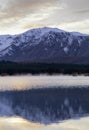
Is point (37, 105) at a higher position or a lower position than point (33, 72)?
higher

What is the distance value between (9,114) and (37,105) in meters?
4.11

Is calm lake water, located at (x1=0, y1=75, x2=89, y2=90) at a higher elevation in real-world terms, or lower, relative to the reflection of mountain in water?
lower

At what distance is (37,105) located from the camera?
31.8m

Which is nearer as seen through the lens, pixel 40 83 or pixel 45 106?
pixel 45 106

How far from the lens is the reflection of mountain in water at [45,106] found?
27.3 m

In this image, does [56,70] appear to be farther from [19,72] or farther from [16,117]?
[16,117]

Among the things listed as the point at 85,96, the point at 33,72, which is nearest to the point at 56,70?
the point at 33,72

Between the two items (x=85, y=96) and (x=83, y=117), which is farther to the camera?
(x=85, y=96)

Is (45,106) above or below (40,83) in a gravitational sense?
above

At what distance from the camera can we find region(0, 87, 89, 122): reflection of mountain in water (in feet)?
89.6

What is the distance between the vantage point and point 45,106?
31188 mm

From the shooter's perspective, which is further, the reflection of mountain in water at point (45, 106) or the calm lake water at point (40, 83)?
the calm lake water at point (40, 83)

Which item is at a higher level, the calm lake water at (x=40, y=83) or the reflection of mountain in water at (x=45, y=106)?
the reflection of mountain in water at (x=45, y=106)

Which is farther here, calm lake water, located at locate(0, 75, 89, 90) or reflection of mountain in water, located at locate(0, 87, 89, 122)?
calm lake water, located at locate(0, 75, 89, 90)
